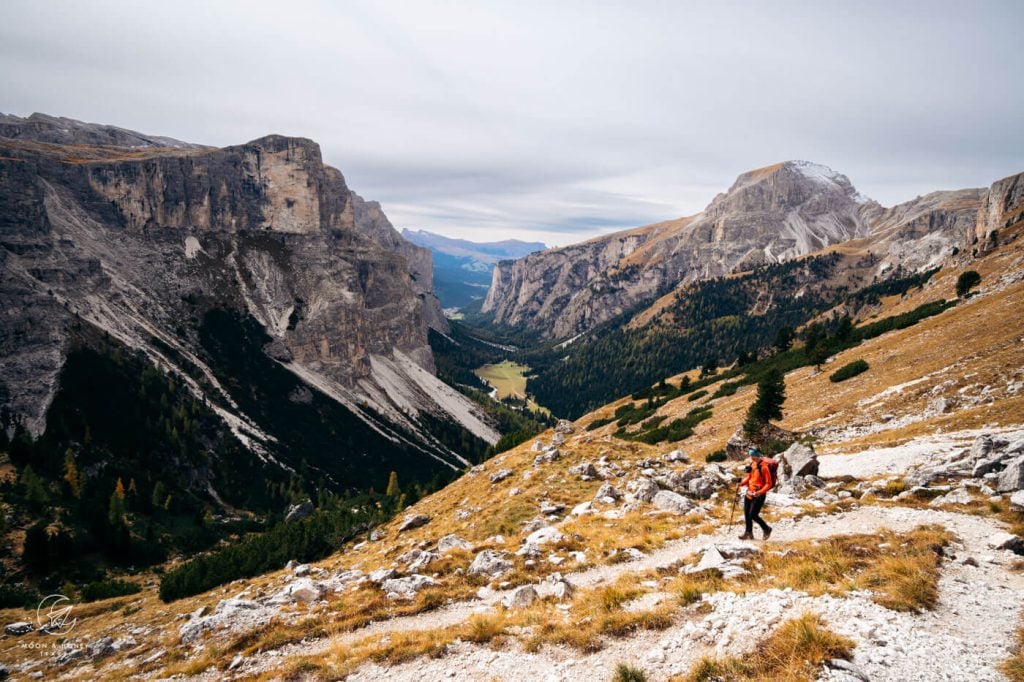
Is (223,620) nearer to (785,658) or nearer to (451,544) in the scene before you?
(451,544)

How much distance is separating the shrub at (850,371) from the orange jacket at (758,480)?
135ft

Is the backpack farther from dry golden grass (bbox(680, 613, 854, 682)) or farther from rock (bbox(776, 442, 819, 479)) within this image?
rock (bbox(776, 442, 819, 479))

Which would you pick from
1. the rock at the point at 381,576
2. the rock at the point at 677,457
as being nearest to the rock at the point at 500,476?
the rock at the point at 677,457

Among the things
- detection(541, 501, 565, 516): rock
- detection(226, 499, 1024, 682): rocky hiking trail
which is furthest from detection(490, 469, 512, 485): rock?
detection(226, 499, 1024, 682): rocky hiking trail

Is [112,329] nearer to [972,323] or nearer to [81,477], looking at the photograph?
[81,477]

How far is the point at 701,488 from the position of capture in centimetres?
2631

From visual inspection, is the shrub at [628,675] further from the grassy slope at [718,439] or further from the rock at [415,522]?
A: the rock at [415,522]

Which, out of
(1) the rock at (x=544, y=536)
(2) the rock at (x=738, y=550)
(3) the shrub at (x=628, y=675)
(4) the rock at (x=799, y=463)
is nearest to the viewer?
(3) the shrub at (x=628, y=675)

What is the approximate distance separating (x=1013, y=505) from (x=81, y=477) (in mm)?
145801

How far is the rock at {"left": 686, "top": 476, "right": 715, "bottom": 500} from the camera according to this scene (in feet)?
85.7

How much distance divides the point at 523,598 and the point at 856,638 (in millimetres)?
9403

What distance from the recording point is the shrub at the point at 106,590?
57.2m

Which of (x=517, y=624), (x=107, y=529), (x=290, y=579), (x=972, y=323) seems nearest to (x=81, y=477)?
(x=107, y=529)

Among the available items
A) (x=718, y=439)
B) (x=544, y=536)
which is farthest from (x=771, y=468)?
(x=718, y=439)
